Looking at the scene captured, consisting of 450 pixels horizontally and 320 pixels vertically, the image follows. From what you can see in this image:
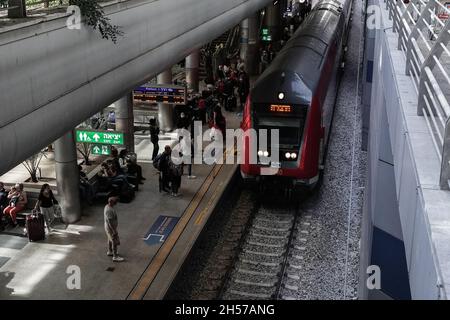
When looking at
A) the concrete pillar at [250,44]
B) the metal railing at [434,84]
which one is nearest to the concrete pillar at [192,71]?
the concrete pillar at [250,44]

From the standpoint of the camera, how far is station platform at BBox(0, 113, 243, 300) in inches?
388

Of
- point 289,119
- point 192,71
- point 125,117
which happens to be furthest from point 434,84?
point 192,71

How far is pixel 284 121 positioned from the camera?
12.7 meters

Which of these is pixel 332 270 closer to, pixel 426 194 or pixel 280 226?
pixel 280 226

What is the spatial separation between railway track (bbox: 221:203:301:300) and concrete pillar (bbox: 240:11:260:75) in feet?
46.0

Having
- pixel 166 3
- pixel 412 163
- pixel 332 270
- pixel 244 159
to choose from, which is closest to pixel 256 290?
pixel 332 270

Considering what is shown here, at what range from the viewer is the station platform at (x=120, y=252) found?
32.3 ft

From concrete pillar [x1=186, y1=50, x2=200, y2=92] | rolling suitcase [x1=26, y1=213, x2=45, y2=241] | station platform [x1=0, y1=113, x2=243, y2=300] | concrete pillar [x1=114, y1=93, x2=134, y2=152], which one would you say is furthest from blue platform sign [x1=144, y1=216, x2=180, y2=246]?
concrete pillar [x1=186, y1=50, x2=200, y2=92]

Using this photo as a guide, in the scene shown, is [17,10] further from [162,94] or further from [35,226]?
[162,94]

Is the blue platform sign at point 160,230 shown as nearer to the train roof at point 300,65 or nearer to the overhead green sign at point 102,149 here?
the overhead green sign at point 102,149

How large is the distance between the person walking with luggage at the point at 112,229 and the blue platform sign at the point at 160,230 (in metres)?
0.85

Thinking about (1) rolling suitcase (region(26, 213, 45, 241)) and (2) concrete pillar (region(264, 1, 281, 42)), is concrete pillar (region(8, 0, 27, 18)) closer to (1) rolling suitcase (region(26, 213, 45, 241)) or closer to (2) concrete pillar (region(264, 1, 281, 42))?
(1) rolling suitcase (region(26, 213, 45, 241))

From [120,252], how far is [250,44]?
17074 millimetres

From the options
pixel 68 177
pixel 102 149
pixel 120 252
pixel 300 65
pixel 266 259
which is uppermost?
pixel 300 65
